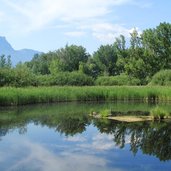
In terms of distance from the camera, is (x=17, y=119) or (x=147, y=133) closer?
(x=147, y=133)

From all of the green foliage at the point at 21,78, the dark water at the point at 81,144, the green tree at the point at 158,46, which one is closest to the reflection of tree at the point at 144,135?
the dark water at the point at 81,144

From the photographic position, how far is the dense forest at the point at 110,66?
4038cm

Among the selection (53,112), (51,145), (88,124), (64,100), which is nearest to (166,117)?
(88,124)

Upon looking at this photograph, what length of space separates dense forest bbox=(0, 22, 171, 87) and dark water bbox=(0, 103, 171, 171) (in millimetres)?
17205

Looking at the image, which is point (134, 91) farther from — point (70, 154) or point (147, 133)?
point (70, 154)

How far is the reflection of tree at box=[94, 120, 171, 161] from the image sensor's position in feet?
39.2

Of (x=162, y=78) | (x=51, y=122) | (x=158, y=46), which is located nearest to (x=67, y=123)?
(x=51, y=122)

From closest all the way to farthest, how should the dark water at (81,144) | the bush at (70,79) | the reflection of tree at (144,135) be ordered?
the dark water at (81,144), the reflection of tree at (144,135), the bush at (70,79)

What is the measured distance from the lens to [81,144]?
13.0 m

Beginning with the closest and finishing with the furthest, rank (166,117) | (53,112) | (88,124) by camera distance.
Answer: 1. (88,124)
2. (166,117)
3. (53,112)

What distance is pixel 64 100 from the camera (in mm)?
30734

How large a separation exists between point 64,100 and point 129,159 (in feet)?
66.7

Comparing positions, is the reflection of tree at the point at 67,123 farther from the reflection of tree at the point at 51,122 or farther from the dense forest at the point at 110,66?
the dense forest at the point at 110,66

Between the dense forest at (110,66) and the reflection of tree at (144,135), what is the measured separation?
61.0ft
